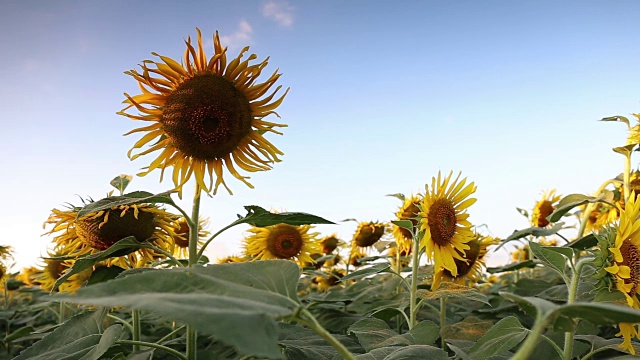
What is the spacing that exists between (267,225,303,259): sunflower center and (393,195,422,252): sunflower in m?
0.88

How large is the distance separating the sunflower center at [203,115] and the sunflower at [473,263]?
5.32 ft

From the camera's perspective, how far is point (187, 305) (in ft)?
2.03

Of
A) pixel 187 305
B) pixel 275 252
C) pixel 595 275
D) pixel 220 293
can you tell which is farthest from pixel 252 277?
pixel 275 252

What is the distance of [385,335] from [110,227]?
1.29 m

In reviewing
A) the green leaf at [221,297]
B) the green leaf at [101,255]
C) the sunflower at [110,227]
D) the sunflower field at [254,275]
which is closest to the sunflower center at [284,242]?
the sunflower field at [254,275]

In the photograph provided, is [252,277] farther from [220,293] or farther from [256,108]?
[256,108]

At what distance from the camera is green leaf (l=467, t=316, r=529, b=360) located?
142 cm

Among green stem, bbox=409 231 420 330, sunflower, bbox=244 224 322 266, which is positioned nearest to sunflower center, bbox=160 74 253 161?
green stem, bbox=409 231 420 330

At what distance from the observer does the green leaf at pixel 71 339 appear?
1667mm

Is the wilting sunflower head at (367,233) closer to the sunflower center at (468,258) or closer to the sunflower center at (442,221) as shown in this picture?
the sunflower center at (468,258)

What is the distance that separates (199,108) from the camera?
6.97 feet

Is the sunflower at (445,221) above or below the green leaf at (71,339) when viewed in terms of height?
above

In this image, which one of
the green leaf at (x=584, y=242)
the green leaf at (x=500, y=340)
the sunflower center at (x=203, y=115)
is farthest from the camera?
the green leaf at (x=584, y=242)

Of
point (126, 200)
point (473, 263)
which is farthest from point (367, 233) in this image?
point (126, 200)
